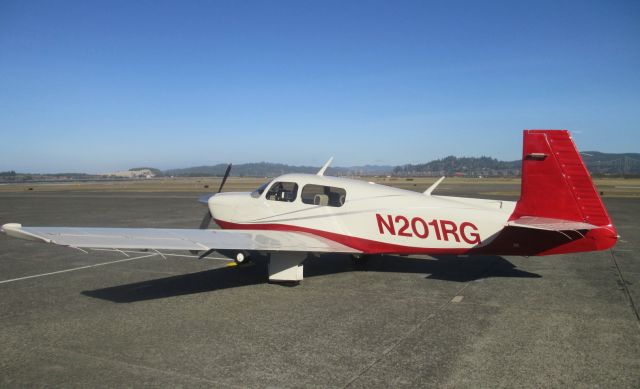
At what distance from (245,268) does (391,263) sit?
3.35 metres

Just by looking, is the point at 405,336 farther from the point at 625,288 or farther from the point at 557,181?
the point at 625,288

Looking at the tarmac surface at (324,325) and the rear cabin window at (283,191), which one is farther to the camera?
the rear cabin window at (283,191)

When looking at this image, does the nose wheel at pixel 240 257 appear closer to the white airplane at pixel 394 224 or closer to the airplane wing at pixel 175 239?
the white airplane at pixel 394 224

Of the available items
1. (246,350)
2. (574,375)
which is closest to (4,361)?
(246,350)

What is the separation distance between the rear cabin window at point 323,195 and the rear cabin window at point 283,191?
0.72 ft

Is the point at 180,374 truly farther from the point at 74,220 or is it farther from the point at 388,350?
the point at 74,220

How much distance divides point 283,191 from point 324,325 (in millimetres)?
3828

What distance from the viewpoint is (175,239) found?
741cm

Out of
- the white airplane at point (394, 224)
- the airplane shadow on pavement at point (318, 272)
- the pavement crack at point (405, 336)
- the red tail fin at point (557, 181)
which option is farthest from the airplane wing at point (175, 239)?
the red tail fin at point (557, 181)

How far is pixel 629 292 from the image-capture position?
742cm

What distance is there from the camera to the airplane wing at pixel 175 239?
652 centimetres

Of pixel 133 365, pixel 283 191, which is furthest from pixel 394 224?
pixel 133 365

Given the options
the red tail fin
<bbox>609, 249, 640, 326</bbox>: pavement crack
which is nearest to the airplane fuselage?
the red tail fin

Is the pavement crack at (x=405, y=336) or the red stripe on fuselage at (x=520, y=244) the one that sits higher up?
the red stripe on fuselage at (x=520, y=244)
